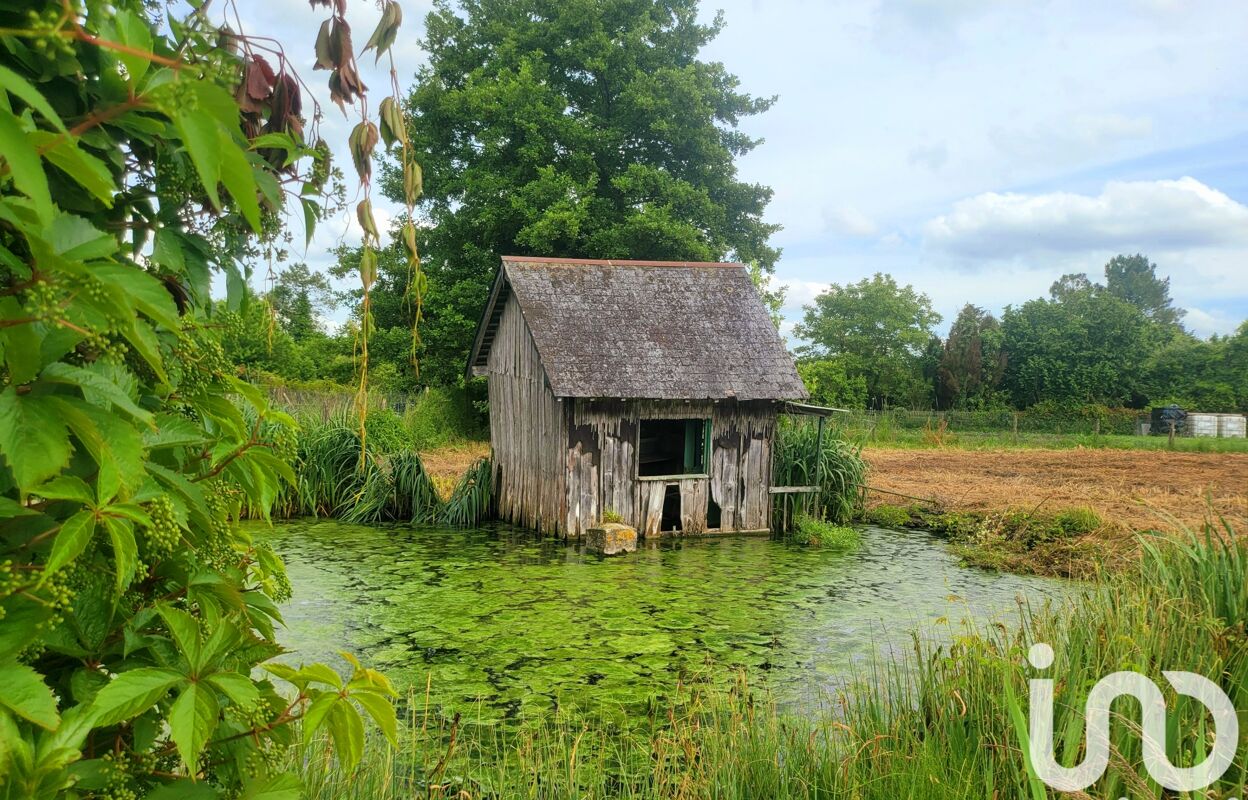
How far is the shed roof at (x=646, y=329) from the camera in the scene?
12734 millimetres

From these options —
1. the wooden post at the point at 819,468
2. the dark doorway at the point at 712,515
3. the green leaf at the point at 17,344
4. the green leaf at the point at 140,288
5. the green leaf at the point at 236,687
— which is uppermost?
the green leaf at the point at 140,288

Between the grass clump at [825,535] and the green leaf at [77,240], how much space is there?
12126 millimetres

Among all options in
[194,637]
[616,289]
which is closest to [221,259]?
[194,637]

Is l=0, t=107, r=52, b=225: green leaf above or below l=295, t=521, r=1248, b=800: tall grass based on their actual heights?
above

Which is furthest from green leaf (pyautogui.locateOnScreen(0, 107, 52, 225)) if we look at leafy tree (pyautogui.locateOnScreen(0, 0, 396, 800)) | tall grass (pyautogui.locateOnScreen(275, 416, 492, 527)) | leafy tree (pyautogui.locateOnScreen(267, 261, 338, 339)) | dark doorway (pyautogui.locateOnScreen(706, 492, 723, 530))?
leafy tree (pyautogui.locateOnScreen(267, 261, 338, 339))

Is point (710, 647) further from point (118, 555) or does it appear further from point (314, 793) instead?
point (118, 555)

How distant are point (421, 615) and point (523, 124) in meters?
16.2

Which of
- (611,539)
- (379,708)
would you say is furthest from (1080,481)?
(379,708)

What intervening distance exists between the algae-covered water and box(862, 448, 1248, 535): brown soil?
114 inches

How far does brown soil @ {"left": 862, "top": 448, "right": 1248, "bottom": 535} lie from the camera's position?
1331 centimetres

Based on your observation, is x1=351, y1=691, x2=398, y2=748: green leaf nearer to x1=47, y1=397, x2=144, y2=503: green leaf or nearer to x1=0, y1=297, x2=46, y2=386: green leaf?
x1=47, y1=397, x2=144, y2=503: green leaf

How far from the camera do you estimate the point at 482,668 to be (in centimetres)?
674

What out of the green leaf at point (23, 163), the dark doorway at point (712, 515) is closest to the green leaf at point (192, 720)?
the green leaf at point (23, 163)

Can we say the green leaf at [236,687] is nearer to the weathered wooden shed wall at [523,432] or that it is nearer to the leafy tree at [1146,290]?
the weathered wooden shed wall at [523,432]
